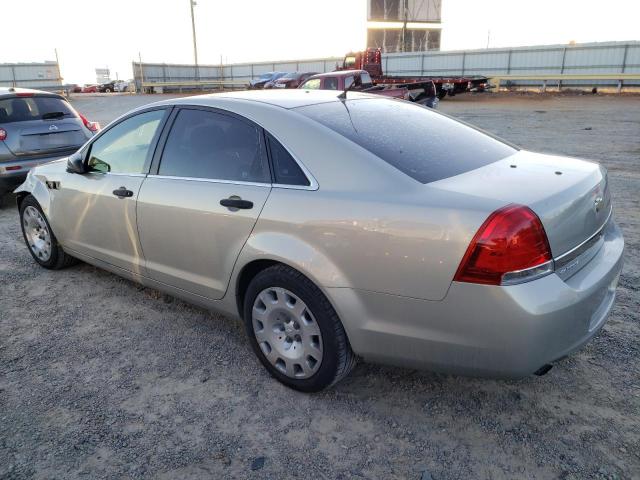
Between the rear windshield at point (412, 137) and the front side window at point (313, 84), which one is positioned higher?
the front side window at point (313, 84)

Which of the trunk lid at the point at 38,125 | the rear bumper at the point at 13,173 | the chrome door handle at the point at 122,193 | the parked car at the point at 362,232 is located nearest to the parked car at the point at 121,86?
the trunk lid at the point at 38,125

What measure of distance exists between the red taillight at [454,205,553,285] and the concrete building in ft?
188

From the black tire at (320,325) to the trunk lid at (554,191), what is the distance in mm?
790

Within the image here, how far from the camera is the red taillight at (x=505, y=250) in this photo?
81.9 inches

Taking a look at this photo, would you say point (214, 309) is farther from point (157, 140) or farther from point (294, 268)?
point (157, 140)

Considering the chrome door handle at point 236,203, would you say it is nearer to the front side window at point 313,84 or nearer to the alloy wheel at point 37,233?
the alloy wheel at point 37,233

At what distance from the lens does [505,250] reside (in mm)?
2072

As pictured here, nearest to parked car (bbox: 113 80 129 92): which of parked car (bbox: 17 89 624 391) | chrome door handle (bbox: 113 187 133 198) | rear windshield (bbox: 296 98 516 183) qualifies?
chrome door handle (bbox: 113 187 133 198)

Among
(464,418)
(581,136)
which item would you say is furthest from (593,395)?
(581,136)

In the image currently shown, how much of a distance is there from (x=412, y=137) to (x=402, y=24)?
6051 cm

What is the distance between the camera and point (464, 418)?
2.60 meters

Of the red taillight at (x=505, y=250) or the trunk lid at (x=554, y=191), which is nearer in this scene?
the red taillight at (x=505, y=250)

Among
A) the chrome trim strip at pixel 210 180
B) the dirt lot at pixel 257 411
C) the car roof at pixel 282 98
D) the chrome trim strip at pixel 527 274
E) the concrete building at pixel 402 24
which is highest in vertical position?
the concrete building at pixel 402 24

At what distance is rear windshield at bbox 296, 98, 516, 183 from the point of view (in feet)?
8.44
